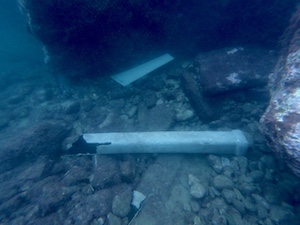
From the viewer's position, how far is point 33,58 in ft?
33.6

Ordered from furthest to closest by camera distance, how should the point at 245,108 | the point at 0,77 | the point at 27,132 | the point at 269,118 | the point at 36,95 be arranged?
1. the point at 0,77
2. the point at 36,95
3. the point at 27,132
4. the point at 245,108
5. the point at 269,118

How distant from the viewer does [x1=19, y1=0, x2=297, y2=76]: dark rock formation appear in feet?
11.6

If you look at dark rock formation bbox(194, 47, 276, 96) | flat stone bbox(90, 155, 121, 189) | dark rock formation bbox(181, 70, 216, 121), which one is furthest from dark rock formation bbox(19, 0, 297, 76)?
flat stone bbox(90, 155, 121, 189)

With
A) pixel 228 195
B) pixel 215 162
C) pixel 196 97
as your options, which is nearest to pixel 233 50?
pixel 196 97

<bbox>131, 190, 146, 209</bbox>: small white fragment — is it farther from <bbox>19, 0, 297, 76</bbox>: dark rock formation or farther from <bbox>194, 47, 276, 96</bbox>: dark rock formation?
<bbox>19, 0, 297, 76</bbox>: dark rock formation

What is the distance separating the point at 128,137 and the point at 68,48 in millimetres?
2348

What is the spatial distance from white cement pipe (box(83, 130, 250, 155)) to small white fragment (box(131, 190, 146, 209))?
650 mm

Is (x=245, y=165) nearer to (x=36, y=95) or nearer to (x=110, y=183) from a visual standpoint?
(x=110, y=183)

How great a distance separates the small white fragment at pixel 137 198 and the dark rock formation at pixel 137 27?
286 cm

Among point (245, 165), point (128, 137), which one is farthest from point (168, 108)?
point (245, 165)

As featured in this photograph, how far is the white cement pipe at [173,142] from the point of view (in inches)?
121

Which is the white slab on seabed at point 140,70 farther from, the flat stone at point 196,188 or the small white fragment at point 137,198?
the flat stone at point 196,188

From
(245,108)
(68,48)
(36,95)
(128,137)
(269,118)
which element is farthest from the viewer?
(36,95)

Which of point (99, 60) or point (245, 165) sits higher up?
point (99, 60)
